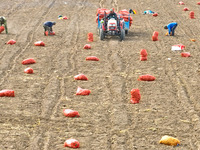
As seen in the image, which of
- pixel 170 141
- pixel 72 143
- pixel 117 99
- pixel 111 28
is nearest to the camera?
pixel 72 143

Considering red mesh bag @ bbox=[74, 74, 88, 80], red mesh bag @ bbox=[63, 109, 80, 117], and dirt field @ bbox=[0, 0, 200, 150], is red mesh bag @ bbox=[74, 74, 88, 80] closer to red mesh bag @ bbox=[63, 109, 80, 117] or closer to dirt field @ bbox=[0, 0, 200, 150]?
dirt field @ bbox=[0, 0, 200, 150]

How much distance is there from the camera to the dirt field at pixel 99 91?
947 cm

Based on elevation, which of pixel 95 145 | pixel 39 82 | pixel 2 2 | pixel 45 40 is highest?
pixel 95 145

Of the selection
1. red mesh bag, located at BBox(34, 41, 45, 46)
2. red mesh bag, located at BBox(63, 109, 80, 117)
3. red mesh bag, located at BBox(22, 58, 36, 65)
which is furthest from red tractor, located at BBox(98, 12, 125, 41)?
red mesh bag, located at BBox(63, 109, 80, 117)

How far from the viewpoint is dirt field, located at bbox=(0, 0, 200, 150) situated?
9.47 metres

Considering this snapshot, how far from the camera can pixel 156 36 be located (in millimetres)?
19516

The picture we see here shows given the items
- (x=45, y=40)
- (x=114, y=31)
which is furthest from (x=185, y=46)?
(x=45, y=40)

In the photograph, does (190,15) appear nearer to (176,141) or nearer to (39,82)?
(39,82)

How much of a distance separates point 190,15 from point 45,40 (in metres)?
9.87

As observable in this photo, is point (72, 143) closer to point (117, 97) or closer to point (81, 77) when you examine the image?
point (117, 97)

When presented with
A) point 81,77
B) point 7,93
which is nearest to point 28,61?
point 81,77

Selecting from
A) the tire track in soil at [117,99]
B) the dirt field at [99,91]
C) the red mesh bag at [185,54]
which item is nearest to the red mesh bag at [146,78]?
the dirt field at [99,91]

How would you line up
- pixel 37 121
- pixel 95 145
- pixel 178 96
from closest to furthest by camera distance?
pixel 95 145, pixel 37 121, pixel 178 96

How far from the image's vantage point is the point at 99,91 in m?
12.5
